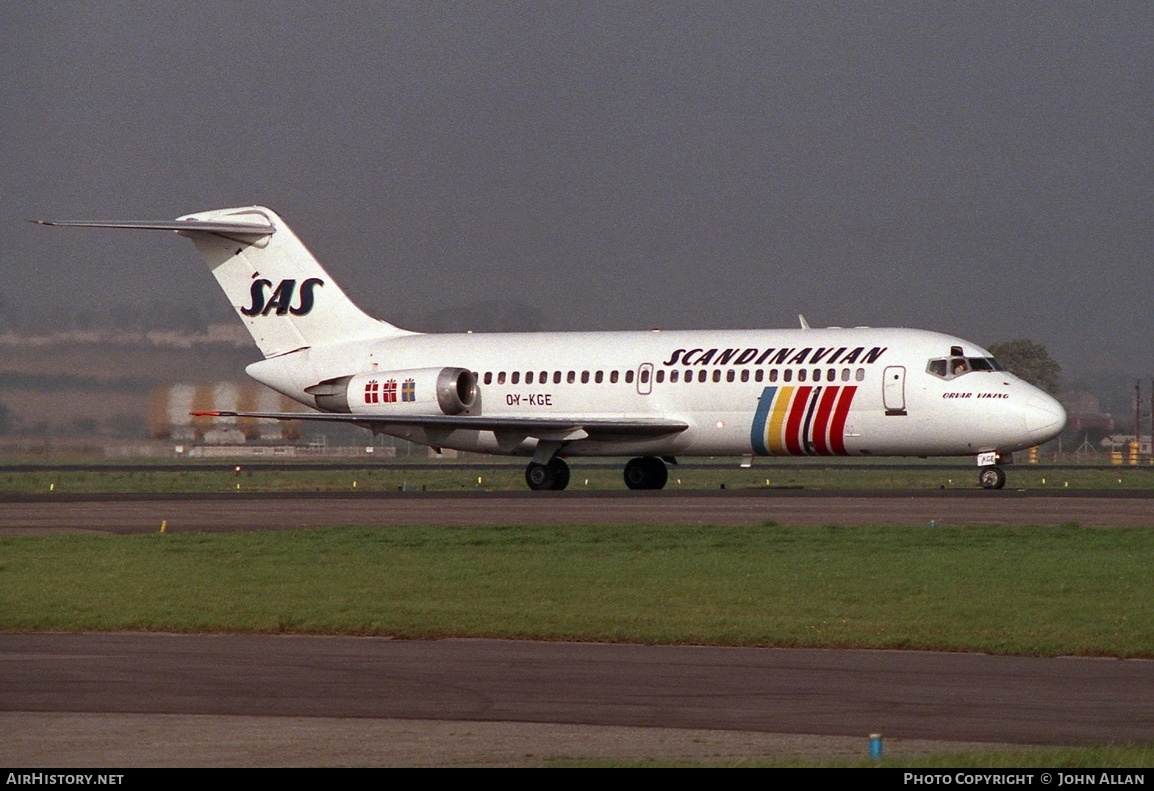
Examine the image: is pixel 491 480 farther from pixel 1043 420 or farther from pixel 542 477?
pixel 1043 420

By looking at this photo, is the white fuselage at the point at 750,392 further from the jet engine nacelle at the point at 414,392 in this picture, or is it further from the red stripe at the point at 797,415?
the jet engine nacelle at the point at 414,392

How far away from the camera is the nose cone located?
38062 millimetres

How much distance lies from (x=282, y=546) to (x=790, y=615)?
10.3 m

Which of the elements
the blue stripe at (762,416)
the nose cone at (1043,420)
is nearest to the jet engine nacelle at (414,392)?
the blue stripe at (762,416)

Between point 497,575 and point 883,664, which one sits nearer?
point 883,664

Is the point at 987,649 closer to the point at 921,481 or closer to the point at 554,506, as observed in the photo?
the point at 554,506

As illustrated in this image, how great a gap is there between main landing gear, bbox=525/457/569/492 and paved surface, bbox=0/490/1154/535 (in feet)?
11.1

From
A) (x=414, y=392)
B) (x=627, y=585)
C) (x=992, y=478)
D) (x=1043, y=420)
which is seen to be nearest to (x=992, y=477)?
(x=992, y=478)

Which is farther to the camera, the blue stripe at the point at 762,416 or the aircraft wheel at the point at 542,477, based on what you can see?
the aircraft wheel at the point at 542,477

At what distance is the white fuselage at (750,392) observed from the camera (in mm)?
39094

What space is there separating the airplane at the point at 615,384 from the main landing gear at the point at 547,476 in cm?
5

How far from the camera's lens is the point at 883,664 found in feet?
48.7

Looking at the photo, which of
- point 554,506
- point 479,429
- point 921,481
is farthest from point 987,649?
point 921,481

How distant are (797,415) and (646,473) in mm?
5986
